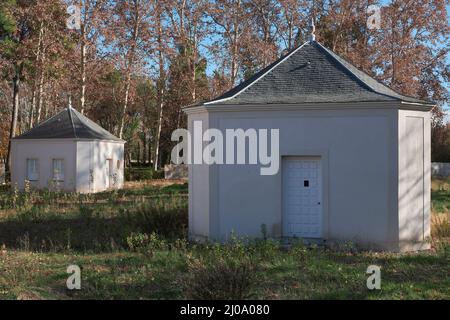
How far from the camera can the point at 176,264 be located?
1119 cm

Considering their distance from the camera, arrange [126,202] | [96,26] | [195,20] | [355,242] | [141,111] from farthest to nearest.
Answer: [141,111] < [195,20] < [96,26] < [126,202] < [355,242]

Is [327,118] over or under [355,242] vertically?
over

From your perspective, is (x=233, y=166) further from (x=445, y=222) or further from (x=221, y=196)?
(x=445, y=222)

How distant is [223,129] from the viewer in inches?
556

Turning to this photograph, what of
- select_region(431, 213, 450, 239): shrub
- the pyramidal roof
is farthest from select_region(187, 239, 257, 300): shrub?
select_region(431, 213, 450, 239): shrub

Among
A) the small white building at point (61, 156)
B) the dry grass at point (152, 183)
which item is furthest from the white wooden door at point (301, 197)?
the dry grass at point (152, 183)

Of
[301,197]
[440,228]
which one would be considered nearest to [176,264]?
[301,197]

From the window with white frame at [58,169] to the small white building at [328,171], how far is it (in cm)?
1779

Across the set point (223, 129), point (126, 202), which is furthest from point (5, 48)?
point (223, 129)

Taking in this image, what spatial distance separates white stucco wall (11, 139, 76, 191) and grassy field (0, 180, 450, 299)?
42.7ft

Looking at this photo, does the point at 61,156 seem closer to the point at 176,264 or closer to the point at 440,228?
the point at 440,228

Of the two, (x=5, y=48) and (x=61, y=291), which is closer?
(x=61, y=291)

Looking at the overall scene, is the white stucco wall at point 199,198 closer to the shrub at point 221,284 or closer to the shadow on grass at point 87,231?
the shadow on grass at point 87,231

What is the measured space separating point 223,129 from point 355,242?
403 cm
